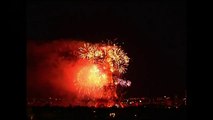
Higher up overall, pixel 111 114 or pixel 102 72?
pixel 102 72

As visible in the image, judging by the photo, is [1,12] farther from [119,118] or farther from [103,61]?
[119,118]

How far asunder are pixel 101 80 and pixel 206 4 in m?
4.69

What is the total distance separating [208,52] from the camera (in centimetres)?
209

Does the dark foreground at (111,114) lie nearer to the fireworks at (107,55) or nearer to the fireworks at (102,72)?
the fireworks at (102,72)

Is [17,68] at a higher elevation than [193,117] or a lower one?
higher

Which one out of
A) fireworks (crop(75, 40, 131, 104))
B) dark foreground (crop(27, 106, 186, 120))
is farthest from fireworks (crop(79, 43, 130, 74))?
dark foreground (crop(27, 106, 186, 120))

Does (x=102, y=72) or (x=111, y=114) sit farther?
(x=111, y=114)

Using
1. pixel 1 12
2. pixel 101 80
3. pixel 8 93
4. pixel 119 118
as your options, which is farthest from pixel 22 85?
pixel 119 118

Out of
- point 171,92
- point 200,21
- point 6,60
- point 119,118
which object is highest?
point 200,21

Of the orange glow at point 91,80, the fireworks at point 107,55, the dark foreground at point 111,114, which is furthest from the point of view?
the dark foreground at point 111,114

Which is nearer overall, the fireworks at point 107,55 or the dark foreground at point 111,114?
the fireworks at point 107,55

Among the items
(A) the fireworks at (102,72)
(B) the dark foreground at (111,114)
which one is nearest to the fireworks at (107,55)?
(A) the fireworks at (102,72)

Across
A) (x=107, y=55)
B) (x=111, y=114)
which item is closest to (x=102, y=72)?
(x=107, y=55)

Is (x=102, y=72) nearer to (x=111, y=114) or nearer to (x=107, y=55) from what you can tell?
(x=107, y=55)
